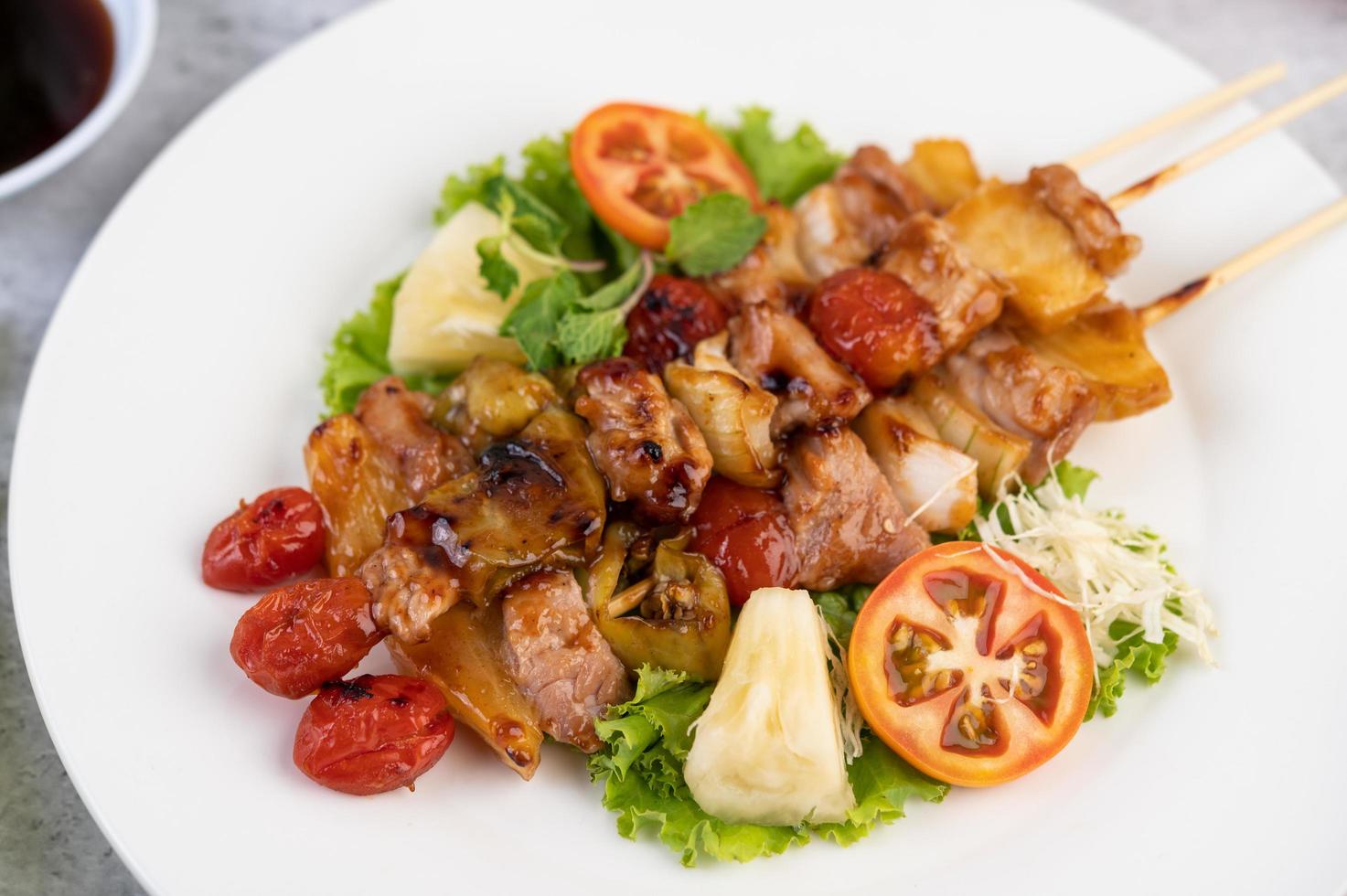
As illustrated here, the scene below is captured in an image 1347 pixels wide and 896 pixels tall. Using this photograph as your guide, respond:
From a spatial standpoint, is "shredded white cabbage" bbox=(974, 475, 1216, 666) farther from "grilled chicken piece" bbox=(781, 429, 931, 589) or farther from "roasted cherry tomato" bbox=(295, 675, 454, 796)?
"roasted cherry tomato" bbox=(295, 675, 454, 796)

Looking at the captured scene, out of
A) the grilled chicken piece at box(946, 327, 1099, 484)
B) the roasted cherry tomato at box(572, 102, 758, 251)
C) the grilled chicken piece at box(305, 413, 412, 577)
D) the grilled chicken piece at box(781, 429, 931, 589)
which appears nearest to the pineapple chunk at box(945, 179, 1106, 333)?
the grilled chicken piece at box(946, 327, 1099, 484)

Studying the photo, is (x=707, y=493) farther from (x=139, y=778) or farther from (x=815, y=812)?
(x=139, y=778)

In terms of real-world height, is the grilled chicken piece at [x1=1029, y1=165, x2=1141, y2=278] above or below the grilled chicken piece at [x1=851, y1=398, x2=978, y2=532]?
above

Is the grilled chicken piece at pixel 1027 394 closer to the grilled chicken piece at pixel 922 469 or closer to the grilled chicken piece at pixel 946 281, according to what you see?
the grilled chicken piece at pixel 946 281

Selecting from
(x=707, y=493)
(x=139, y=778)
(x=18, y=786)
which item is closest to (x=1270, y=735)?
(x=707, y=493)

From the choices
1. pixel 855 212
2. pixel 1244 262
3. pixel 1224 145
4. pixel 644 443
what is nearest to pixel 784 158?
pixel 855 212

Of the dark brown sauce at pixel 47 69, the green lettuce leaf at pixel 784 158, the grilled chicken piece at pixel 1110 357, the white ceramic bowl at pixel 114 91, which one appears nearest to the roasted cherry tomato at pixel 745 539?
the grilled chicken piece at pixel 1110 357
